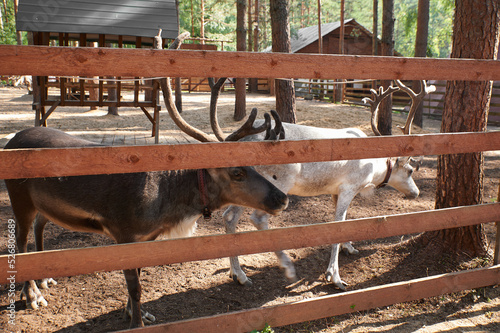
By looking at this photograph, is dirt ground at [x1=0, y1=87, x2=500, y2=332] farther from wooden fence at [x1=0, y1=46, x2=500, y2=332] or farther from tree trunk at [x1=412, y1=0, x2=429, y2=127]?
tree trunk at [x1=412, y1=0, x2=429, y2=127]

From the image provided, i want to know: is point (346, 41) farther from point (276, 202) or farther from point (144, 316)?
point (144, 316)

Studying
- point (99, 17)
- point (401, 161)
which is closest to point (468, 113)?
point (401, 161)

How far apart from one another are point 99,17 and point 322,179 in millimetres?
7042

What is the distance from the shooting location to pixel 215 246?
269cm

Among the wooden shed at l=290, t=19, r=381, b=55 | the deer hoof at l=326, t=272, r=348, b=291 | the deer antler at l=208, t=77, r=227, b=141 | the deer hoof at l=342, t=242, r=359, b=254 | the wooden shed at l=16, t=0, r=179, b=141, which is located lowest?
the deer hoof at l=326, t=272, r=348, b=291

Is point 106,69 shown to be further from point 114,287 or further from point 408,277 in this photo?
point 408,277

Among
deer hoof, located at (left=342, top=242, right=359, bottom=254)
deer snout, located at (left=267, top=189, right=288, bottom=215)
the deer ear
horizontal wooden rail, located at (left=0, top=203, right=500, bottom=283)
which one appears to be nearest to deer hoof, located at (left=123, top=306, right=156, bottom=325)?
horizontal wooden rail, located at (left=0, top=203, right=500, bottom=283)

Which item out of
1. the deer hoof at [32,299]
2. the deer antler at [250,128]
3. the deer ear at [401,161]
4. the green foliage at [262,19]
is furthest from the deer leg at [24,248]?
the green foliage at [262,19]

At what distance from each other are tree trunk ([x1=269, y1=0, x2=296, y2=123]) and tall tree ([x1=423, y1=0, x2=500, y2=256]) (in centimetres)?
428

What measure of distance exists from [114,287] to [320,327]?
2.07 meters

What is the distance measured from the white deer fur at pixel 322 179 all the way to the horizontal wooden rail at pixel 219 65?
188cm

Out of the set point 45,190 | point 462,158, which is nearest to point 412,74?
point 462,158

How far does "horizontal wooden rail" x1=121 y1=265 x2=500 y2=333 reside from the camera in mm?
2752

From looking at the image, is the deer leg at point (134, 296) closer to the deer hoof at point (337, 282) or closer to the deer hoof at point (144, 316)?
the deer hoof at point (144, 316)
